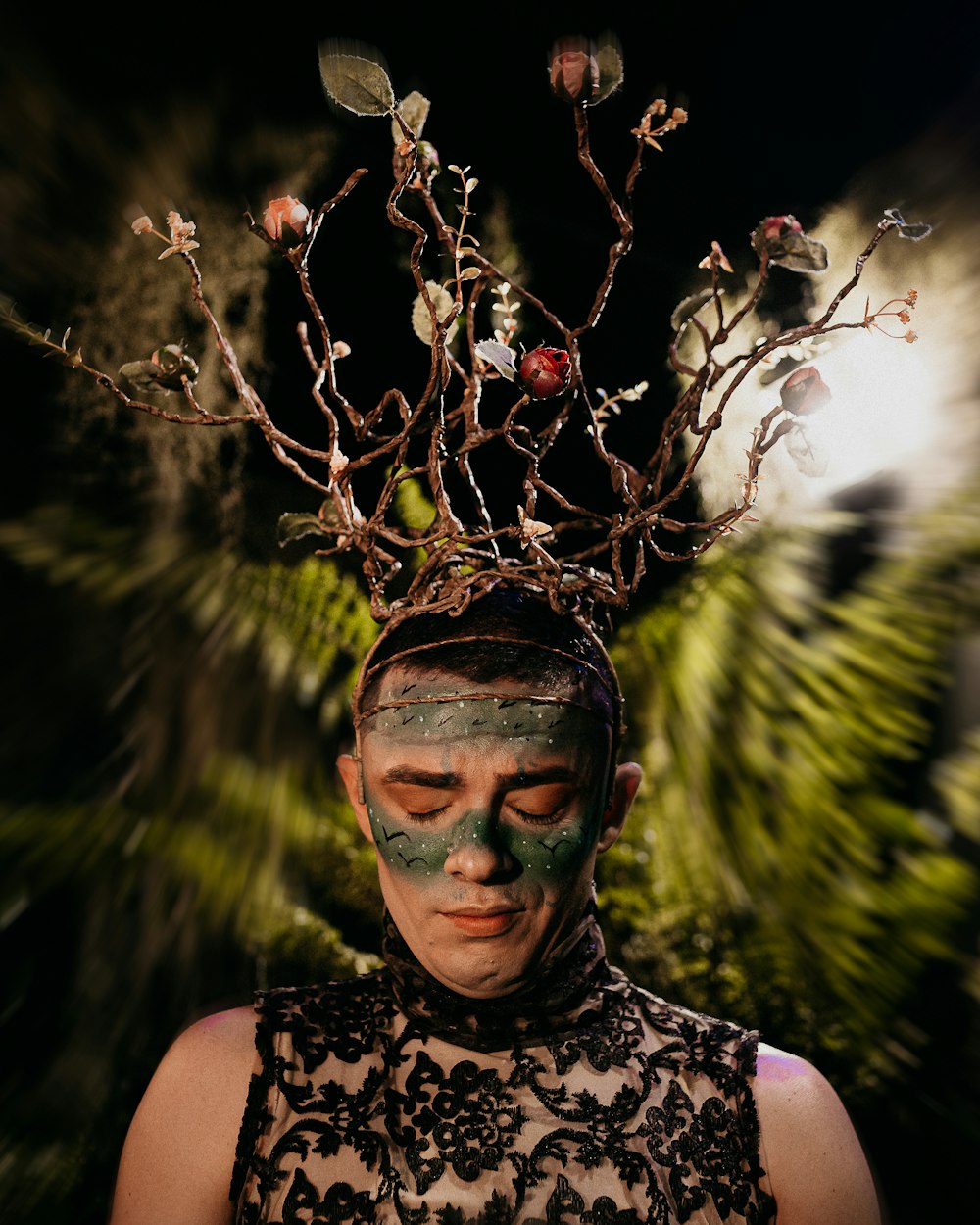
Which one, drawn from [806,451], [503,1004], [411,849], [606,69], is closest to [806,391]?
[806,451]

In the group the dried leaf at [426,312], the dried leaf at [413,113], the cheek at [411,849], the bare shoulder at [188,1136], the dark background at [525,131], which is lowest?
the bare shoulder at [188,1136]

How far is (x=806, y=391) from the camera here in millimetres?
1233

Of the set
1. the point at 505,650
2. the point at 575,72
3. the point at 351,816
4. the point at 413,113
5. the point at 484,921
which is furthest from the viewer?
the point at 351,816

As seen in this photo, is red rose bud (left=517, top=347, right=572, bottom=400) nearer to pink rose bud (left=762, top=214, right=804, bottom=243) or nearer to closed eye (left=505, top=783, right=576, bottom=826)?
pink rose bud (left=762, top=214, right=804, bottom=243)

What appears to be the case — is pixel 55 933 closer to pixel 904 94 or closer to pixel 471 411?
pixel 471 411

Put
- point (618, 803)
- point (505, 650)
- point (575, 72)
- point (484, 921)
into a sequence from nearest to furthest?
point (575, 72) < point (484, 921) < point (505, 650) < point (618, 803)

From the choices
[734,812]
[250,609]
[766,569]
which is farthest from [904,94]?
[250,609]

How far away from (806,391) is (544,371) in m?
0.32

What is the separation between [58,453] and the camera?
211 cm

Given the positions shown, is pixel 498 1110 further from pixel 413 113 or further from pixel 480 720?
pixel 413 113

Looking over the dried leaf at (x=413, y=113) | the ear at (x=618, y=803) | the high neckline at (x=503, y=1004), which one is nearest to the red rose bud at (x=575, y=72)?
the dried leaf at (x=413, y=113)

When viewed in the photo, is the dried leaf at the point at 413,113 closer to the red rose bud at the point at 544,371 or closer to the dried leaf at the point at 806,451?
the red rose bud at the point at 544,371

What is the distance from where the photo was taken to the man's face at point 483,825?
1.28m

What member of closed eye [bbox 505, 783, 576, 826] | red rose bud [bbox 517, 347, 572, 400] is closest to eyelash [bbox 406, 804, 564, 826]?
closed eye [bbox 505, 783, 576, 826]
